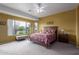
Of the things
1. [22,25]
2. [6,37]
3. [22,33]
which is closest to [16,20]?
[22,25]

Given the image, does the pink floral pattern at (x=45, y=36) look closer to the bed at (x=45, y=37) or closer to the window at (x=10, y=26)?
the bed at (x=45, y=37)

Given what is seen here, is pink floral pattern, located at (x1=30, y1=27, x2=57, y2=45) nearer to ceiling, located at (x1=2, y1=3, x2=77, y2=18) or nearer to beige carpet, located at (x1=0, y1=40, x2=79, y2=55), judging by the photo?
beige carpet, located at (x1=0, y1=40, x2=79, y2=55)

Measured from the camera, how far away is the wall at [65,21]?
510cm

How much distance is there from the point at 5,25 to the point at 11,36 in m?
0.81

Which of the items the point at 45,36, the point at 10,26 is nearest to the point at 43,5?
the point at 45,36

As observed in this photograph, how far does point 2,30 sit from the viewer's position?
4875 mm

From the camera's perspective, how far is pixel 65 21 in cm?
548

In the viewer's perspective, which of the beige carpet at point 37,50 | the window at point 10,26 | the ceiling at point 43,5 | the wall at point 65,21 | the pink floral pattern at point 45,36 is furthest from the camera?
the window at point 10,26

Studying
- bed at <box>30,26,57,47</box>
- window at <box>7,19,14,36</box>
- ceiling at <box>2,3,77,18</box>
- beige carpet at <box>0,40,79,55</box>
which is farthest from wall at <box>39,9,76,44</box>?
window at <box>7,19,14,36</box>

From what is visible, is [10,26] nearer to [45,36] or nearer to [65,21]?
[45,36]

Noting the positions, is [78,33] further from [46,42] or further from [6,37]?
[6,37]

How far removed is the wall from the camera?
16.7ft

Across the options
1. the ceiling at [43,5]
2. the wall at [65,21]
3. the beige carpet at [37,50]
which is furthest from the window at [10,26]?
the wall at [65,21]

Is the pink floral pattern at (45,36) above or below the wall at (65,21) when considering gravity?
below
